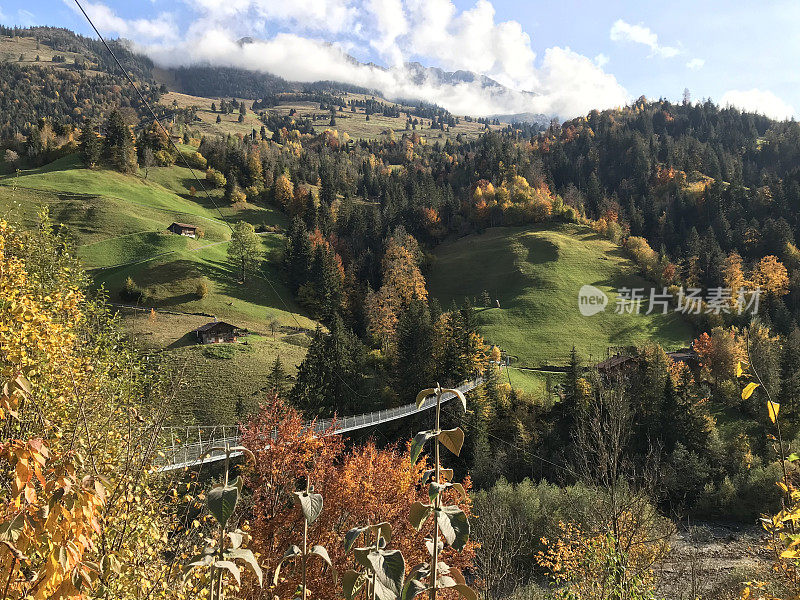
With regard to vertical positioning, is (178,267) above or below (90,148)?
below

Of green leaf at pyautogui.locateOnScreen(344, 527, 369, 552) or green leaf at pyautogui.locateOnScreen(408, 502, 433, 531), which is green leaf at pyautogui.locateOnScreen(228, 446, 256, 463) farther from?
green leaf at pyautogui.locateOnScreen(408, 502, 433, 531)

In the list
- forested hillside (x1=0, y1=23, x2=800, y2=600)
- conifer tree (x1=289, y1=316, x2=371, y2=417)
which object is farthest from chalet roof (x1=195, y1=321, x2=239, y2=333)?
conifer tree (x1=289, y1=316, x2=371, y2=417)

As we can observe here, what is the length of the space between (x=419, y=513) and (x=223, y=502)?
0.88m

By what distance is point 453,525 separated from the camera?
202 centimetres

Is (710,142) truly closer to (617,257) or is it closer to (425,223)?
(617,257)

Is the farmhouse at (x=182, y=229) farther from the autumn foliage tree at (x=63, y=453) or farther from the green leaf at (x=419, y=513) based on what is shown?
the green leaf at (x=419, y=513)

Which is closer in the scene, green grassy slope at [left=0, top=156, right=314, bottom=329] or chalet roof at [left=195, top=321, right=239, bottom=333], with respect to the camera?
chalet roof at [left=195, top=321, right=239, bottom=333]

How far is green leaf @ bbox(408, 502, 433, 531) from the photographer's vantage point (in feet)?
6.57

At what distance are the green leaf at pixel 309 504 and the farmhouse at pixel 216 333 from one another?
5687 centimetres

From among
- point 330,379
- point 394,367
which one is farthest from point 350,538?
point 394,367

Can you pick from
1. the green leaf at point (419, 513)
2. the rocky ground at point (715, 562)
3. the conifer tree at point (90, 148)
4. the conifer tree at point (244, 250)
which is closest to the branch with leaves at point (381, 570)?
the green leaf at point (419, 513)

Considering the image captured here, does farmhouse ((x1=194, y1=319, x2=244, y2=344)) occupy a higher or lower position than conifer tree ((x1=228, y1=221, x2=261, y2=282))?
lower

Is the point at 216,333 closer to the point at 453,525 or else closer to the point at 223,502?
the point at 223,502

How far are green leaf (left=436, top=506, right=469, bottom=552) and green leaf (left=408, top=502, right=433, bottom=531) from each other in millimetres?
57
